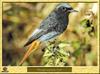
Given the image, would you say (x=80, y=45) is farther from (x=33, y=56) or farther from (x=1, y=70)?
(x=1, y=70)

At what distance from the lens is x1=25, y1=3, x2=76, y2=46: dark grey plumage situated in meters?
0.99

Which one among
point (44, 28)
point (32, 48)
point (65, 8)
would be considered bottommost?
point (32, 48)

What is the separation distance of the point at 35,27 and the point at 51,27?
3.5 inches

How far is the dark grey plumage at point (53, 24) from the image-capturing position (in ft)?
3.26

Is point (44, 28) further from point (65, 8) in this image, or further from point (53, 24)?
point (65, 8)

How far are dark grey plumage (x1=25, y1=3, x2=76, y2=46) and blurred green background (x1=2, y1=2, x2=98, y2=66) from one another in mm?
22

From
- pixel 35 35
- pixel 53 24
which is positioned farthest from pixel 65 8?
pixel 35 35

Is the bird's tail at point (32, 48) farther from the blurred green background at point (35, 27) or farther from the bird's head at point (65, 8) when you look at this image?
the bird's head at point (65, 8)

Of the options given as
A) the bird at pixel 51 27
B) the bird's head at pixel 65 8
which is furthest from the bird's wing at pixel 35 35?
the bird's head at pixel 65 8

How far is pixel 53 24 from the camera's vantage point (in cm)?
101

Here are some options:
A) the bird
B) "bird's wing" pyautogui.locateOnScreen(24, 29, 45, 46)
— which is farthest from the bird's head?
"bird's wing" pyautogui.locateOnScreen(24, 29, 45, 46)

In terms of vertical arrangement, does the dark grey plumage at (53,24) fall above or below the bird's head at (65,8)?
below

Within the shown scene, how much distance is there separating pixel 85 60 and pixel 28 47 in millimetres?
326

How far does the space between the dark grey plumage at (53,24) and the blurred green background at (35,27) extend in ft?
0.07
